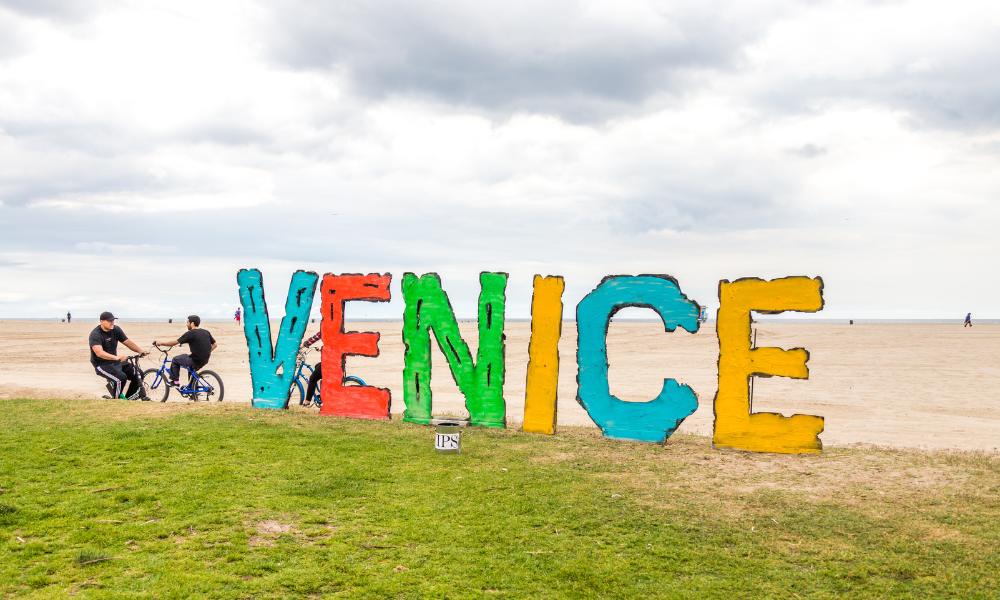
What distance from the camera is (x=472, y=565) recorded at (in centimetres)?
788

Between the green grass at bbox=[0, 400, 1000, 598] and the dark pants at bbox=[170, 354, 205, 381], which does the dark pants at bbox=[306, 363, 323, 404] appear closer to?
the dark pants at bbox=[170, 354, 205, 381]

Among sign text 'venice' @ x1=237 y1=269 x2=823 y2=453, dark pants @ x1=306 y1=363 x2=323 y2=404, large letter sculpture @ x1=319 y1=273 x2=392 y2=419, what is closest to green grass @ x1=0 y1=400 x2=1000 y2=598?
sign text 'venice' @ x1=237 y1=269 x2=823 y2=453

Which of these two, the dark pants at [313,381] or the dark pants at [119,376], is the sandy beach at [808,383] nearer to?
the dark pants at [119,376]

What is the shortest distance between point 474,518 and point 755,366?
6521 mm

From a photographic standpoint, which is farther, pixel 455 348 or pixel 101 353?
pixel 101 353

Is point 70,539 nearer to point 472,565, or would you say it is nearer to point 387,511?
point 387,511

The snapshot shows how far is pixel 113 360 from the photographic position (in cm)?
1808

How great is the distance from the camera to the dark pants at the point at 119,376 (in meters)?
18.3

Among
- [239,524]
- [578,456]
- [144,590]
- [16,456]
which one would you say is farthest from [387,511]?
[16,456]

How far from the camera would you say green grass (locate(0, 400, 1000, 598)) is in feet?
24.7

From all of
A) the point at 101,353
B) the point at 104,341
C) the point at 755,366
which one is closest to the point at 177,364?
the point at 101,353

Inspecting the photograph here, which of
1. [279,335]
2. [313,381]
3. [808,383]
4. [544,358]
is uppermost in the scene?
[279,335]

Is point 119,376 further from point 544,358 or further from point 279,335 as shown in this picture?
point 544,358

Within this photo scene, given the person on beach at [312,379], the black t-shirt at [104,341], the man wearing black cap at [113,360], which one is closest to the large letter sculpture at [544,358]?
the person on beach at [312,379]
